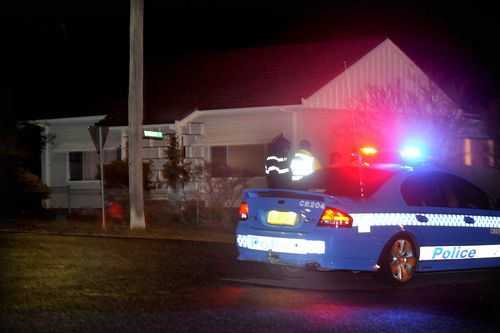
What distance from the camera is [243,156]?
24578 mm

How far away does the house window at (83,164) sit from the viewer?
2768 cm

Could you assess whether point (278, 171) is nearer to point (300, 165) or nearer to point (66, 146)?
point (300, 165)

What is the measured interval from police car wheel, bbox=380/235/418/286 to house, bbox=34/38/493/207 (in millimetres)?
12336

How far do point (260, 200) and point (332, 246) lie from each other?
3.87 feet

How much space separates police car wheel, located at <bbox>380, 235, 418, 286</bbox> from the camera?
31.4 ft

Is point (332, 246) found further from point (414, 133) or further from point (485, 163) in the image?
point (485, 163)

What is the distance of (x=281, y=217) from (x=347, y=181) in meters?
1.06

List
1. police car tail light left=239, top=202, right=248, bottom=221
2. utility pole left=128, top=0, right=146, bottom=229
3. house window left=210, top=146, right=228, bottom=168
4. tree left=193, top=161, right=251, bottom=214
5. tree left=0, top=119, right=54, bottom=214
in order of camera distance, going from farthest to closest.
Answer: house window left=210, top=146, right=228, bottom=168, tree left=0, top=119, right=54, bottom=214, tree left=193, top=161, right=251, bottom=214, utility pole left=128, top=0, right=146, bottom=229, police car tail light left=239, top=202, right=248, bottom=221

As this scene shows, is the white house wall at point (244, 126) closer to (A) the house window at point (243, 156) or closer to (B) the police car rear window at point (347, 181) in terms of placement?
(A) the house window at point (243, 156)

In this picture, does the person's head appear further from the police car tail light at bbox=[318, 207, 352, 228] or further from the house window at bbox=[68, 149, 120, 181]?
the police car tail light at bbox=[318, 207, 352, 228]

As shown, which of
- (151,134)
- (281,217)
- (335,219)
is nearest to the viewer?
(335,219)

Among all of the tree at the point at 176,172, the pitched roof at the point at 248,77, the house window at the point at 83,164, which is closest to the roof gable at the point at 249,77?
the pitched roof at the point at 248,77

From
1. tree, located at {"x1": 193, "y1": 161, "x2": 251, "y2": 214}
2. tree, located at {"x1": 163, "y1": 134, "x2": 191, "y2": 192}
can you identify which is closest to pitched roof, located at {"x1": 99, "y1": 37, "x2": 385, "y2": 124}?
tree, located at {"x1": 163, "y1": 134, "x2": 191, "y2": 192}

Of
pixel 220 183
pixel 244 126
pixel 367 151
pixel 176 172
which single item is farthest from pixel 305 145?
pixel 367 151
